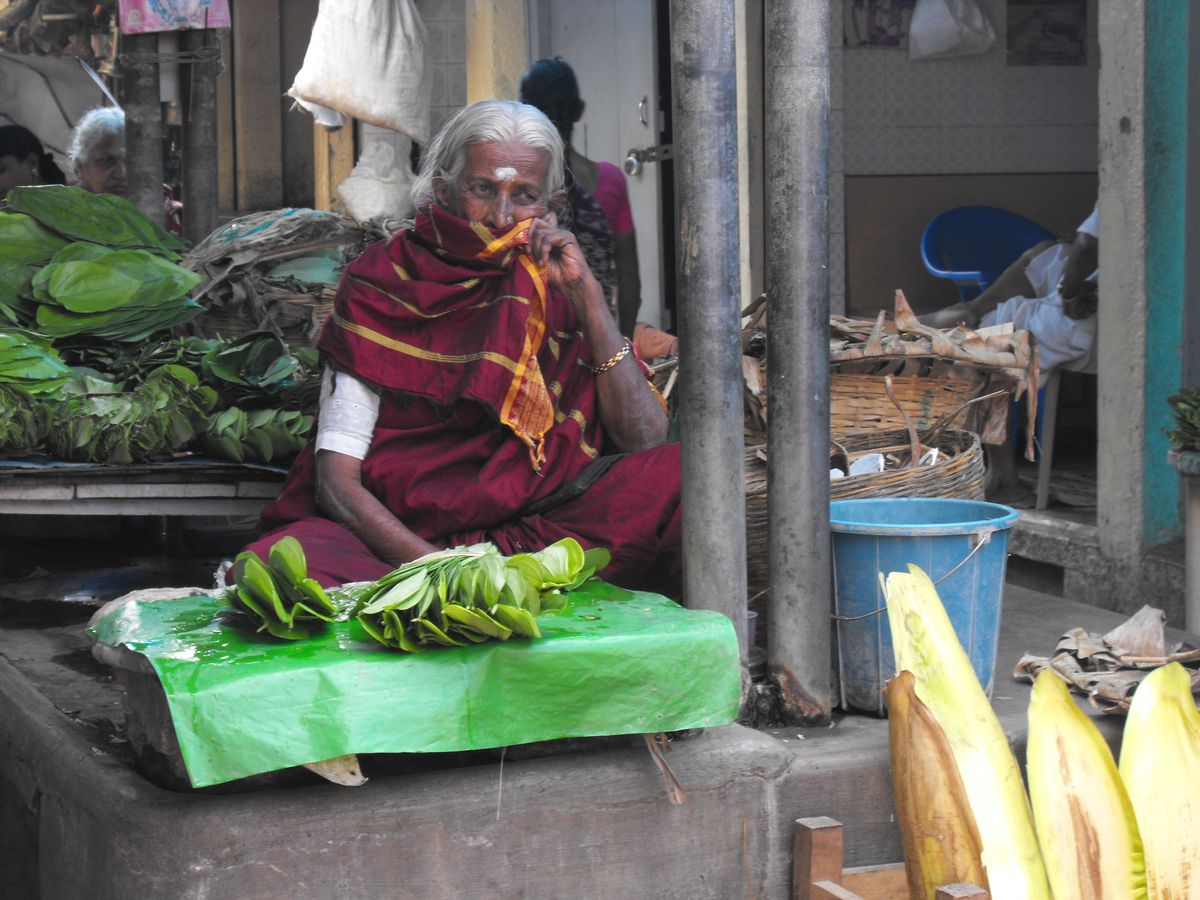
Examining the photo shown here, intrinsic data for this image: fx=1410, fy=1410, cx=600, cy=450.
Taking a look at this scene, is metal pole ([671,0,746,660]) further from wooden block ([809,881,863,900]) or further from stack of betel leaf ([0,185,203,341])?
stack of betel leaf ([0,185,203,341])

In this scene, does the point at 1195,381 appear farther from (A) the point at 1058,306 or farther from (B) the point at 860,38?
(B) the point at 860,38

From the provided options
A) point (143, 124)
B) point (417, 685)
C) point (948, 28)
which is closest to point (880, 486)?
point (417, 685)

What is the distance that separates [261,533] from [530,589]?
3.86ft

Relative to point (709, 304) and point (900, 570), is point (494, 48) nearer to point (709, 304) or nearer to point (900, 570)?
point (709, 304)

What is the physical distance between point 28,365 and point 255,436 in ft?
2.05

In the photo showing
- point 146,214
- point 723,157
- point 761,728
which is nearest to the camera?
point 723,157

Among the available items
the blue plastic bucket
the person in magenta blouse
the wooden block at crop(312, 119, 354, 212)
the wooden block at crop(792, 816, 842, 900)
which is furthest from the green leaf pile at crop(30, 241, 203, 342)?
the wooden block at crop(312, 119, 354, 212)

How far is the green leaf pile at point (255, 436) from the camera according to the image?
3.93 metres

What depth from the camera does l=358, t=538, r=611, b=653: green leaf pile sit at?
2092mm

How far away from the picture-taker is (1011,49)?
6750 millimetres

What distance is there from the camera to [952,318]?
17.4 feet

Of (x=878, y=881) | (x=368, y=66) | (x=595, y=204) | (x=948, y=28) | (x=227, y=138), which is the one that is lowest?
(x=878, y=881)

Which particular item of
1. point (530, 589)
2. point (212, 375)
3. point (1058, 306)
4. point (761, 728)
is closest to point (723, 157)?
point (530, 589)

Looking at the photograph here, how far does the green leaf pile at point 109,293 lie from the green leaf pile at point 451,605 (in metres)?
2.35
